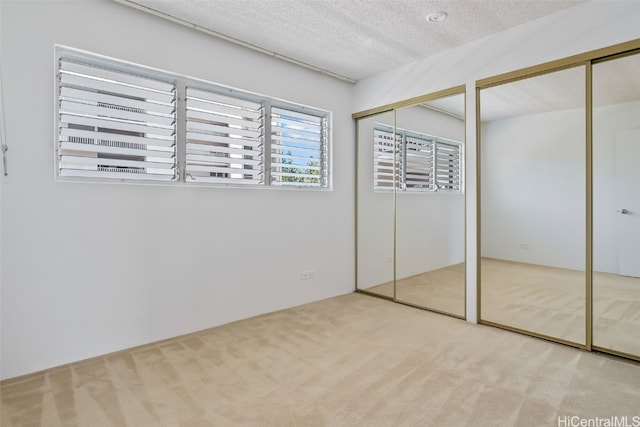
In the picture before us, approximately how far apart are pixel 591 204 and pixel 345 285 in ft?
9.00

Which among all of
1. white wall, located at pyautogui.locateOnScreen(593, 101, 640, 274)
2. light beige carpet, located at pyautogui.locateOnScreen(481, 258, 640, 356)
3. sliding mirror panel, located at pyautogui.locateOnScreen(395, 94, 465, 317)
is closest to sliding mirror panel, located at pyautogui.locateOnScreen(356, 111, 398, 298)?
sliding mirror panel, located at pyautogui.locateOnScreen(395, 94, 465, 317)

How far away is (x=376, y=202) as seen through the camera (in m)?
4.34

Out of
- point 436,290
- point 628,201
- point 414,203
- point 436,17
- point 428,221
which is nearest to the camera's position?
point 628,201

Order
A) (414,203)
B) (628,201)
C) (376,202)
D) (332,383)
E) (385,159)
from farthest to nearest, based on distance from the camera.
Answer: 1. (376,202)
2. (385,159)
3. (414,203)
4. (628,201)
5. (332,383)

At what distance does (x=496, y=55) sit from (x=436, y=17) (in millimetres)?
746

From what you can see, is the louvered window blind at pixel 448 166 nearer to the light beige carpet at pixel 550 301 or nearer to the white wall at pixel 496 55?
the white wall at pixel 496 55

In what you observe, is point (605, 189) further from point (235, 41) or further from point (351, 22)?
point (235, 41)

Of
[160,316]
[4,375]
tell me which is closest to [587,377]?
[160,316]

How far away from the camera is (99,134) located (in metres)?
2.65

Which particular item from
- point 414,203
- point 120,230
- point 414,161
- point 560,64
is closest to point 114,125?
point 120,230

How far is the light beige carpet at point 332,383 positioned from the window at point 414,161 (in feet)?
5.19

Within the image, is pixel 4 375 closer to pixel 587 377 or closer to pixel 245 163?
pixel 245 163

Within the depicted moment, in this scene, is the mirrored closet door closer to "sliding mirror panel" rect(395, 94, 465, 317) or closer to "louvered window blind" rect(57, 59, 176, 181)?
"sliding mirror panel" rect(395, 94, 465, 317)

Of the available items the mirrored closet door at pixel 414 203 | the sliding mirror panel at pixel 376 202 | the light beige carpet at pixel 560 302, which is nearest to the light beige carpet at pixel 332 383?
the light beige carpet at pixel 560 302
